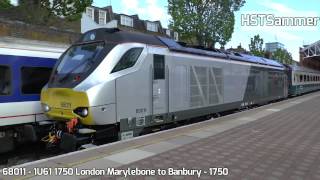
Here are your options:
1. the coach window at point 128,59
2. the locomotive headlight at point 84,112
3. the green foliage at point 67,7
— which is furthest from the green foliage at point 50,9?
the locomotive headlight at point 84,112

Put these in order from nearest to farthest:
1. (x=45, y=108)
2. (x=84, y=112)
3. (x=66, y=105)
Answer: (x=84, y=112)
(x=66, y=105)
(x=45, y=108)

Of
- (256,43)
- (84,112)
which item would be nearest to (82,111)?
(84,112)

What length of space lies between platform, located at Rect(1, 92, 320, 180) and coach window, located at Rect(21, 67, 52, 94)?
11.0 ft

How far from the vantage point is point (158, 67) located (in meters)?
11.3

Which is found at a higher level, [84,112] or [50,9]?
[50,9]

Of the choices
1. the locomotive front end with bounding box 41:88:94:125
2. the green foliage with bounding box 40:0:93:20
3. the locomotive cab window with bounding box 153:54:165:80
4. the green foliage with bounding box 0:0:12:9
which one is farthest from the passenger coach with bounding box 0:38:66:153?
the green foliage with bounding box 0:0:12:9

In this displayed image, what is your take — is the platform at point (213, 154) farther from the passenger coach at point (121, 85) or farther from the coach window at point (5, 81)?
the coach window at point (5, 81)

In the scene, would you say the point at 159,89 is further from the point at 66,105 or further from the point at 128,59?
the point at 66,105

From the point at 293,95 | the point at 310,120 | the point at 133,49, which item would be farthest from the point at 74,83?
the point at 293,95

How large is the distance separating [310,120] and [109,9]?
161 ft

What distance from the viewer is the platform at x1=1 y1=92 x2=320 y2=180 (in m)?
7.17

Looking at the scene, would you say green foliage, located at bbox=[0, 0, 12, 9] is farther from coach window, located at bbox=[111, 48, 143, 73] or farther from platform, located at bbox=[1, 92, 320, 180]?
platform, located at bbox=[1, 92, 320, 180]

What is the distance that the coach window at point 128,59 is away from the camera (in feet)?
32.6

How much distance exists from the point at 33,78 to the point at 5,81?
1.01 m
